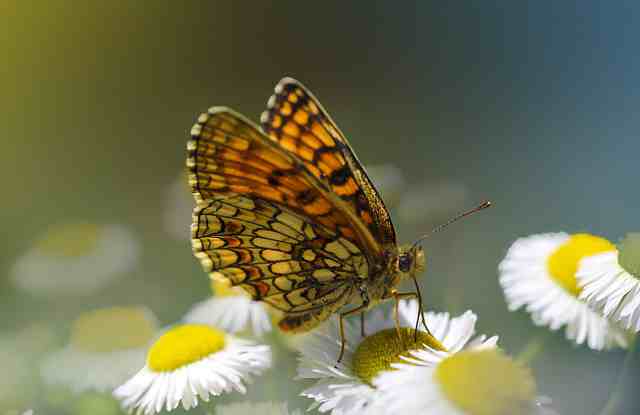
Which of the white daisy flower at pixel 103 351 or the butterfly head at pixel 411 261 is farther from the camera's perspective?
the white daisy flower at pixel 103 351

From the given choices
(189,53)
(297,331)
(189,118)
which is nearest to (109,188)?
(189,118)

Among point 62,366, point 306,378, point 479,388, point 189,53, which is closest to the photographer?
point 479,388

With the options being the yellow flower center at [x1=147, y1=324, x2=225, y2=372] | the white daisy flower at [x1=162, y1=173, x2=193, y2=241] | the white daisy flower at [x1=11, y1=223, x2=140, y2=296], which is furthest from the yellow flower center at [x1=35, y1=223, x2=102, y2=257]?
the yellow flower center at [x1=147, y1=324, x2=225, y2=372]

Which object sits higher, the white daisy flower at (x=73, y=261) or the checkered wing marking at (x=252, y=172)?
the checkered wing marking at (x=252, y=172)

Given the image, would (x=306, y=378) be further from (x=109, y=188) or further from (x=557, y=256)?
(x=109, y=188)

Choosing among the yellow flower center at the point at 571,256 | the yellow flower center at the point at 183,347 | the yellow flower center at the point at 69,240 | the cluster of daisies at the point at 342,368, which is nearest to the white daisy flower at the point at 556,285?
the yellow flower center at the point at 571,256

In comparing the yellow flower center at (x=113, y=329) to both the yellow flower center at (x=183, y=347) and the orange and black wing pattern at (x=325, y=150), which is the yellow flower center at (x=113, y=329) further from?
the orange and black wing pattern at (x=325, y=150)

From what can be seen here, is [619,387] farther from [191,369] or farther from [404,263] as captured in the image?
[191,369]
